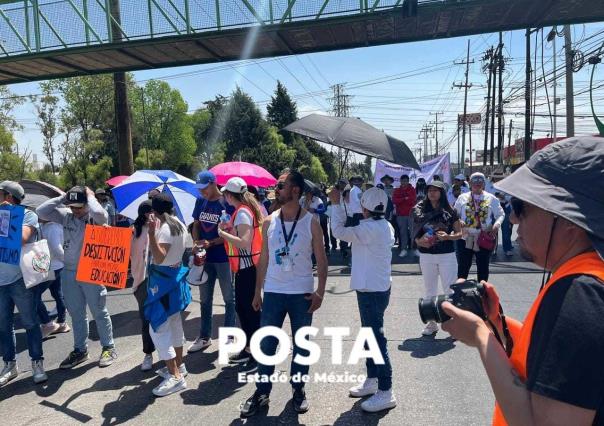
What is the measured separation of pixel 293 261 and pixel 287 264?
55 mm

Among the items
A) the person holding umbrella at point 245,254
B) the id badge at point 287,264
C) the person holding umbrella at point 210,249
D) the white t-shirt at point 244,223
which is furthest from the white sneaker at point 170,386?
the id badge at point 287,264

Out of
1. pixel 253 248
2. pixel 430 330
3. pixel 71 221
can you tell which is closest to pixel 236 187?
pixel 253 248

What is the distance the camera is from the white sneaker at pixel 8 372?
4.62 m

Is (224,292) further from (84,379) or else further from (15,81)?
(15,81)

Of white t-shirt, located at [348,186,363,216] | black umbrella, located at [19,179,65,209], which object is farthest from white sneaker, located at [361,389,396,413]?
white t-shirt, located at [348,186,363,216]

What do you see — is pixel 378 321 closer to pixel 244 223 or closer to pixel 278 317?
pixel 278 317

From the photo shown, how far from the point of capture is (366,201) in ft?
13.1

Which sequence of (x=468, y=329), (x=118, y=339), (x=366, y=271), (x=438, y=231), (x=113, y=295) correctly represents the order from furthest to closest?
(x=113, y=295), (x=118, y=339), (x=438, y=231), (x=366, y=271), (x=468, y=329)

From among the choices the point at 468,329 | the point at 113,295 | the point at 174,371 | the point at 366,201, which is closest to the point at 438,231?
the point at 366,201

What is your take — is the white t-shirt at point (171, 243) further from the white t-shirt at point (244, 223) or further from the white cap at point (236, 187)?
the white cap at point (236, 187)

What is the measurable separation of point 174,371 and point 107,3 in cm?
576

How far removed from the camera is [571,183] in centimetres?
124

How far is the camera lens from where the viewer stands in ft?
5.62

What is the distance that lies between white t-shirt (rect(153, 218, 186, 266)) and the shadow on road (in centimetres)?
263
